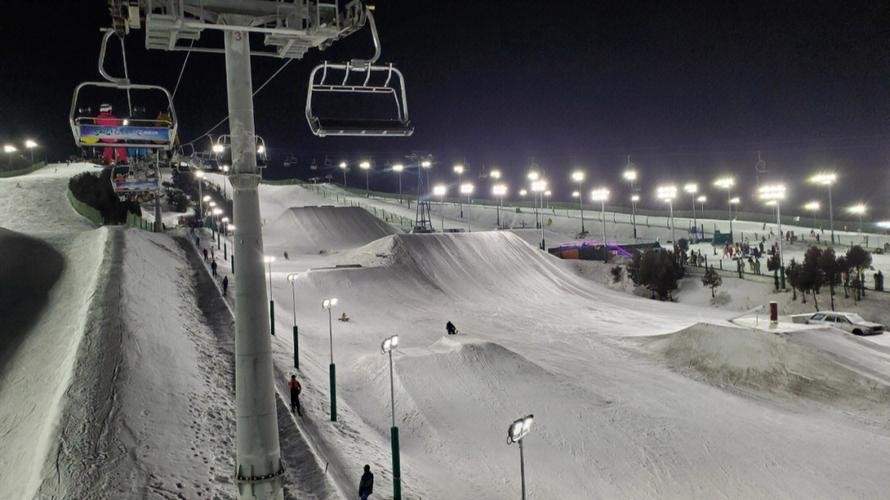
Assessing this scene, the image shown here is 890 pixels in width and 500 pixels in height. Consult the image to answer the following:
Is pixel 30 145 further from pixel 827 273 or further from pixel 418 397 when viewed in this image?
pixel 827 273

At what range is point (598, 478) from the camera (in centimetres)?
1417

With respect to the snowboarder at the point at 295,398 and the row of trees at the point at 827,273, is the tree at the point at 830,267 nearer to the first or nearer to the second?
the row of trees at the point at 827,273

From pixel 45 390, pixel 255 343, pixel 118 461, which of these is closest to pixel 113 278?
pixel 45 390

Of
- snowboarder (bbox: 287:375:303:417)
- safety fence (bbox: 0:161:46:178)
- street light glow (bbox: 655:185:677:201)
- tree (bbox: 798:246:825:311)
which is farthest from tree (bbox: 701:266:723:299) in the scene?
safety fence (bbox: 0:161:46:178)

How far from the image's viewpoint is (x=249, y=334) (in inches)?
255

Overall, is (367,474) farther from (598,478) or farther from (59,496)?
(598,478)

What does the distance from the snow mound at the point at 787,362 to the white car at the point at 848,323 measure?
310 centimetres

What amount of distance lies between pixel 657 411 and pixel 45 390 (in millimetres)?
18169

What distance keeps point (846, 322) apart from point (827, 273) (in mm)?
11274

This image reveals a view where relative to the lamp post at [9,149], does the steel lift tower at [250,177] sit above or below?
below

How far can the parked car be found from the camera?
26297 mm

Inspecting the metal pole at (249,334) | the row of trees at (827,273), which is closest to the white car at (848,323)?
the row of trees at (827,273)

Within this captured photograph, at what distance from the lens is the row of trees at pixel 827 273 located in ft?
117

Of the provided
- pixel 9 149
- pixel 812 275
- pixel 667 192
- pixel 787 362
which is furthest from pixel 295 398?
pixel 9 149
